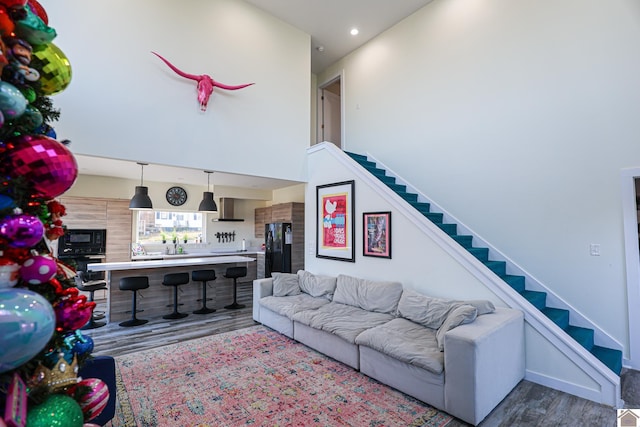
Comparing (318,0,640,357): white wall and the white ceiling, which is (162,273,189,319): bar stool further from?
(318,0,640,357): white wall

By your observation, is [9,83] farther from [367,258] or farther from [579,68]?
[579,68]

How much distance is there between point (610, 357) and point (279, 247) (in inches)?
242

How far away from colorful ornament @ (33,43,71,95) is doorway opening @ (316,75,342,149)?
21.9 ft

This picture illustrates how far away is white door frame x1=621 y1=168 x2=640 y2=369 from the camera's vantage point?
10.1ft

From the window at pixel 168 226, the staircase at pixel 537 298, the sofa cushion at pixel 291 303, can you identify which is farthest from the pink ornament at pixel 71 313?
the window at pixel 168 226

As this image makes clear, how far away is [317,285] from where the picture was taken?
4586 mm

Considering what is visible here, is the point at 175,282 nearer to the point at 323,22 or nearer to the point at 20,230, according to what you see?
the point at 20,230

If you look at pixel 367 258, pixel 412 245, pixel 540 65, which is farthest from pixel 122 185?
pixel 540 65

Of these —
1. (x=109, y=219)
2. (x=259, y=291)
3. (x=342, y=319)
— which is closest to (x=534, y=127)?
(x=342, y=319)

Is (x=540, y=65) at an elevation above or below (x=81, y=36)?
below

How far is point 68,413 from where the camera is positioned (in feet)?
3.38

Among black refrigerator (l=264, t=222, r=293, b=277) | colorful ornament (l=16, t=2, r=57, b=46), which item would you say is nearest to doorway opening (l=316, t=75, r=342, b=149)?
black refrigerator (l=264, t=222, r=293, b=277)

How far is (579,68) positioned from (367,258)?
3485mm

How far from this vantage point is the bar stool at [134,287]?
14.9ft
